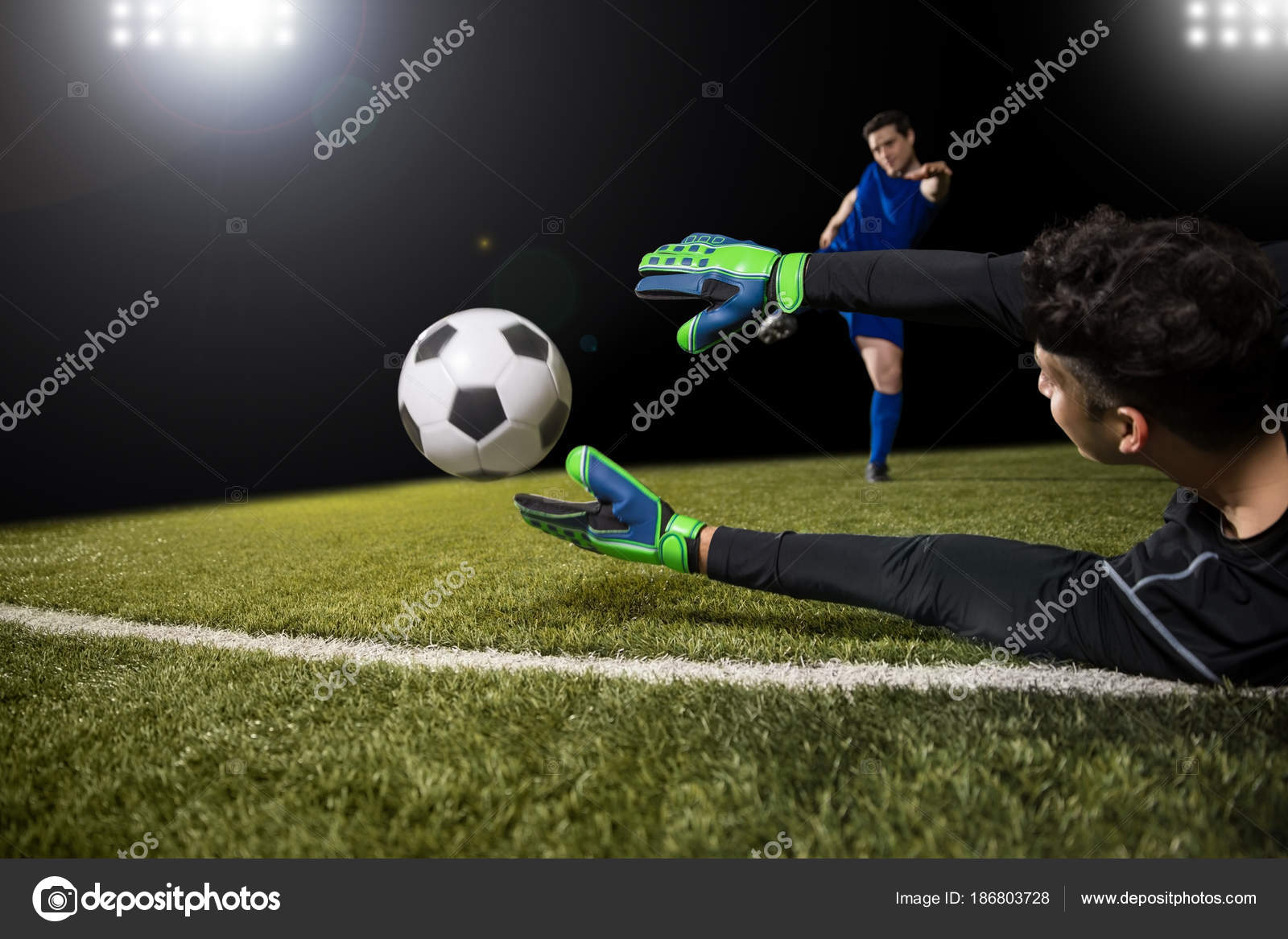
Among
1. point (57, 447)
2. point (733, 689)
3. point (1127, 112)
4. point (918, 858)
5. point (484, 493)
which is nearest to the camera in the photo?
point (918, 858)

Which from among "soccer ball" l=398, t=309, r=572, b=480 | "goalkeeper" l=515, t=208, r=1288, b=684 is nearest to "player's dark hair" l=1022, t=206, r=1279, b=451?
"goalkeeper" l=515, t=208, r=1288, b=684

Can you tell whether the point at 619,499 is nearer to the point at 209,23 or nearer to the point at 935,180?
the point at 935,180

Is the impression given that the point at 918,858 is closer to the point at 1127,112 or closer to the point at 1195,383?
the point at 1195,383

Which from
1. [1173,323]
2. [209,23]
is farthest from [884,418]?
[209,23]

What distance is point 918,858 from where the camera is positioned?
0.83 meters

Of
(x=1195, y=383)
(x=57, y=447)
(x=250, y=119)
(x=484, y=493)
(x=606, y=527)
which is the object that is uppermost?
(x=250, y=119)

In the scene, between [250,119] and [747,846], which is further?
[250,119]

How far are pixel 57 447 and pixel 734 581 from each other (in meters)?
7.52

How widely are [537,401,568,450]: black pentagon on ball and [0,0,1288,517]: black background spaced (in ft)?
19.1

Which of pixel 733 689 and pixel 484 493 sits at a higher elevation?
pixel 733 689

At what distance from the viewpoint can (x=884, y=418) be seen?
460cm

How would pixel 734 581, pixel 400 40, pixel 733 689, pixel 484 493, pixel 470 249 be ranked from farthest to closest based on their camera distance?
pixel 470 249, pixel 400 40, pixel 484 493, pixel 734 581, pixel 733 689

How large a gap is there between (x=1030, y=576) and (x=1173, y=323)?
51 centimetres

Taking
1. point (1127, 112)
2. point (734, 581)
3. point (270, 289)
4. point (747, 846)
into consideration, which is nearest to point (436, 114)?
point (270, 289)
